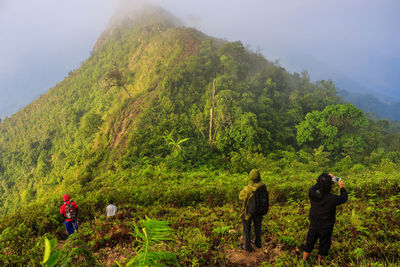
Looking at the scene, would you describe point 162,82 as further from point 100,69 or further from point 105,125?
point 100,69

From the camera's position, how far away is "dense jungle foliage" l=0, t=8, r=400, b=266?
5199 millimetres

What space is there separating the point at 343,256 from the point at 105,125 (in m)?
23.9

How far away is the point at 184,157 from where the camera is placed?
16.4 m

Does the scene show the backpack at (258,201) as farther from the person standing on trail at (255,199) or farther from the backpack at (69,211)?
the backpack at (69,211)

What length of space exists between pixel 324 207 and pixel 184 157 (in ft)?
43.7

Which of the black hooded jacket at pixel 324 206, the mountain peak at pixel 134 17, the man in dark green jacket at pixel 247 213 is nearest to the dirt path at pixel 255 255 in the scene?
the man in dark green jacket at pixel 247 213

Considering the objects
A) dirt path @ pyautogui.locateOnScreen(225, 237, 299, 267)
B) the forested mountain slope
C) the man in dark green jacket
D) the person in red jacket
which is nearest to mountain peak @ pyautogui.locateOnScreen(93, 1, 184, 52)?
the forested mountain slope

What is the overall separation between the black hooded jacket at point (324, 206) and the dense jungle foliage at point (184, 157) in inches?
40.4

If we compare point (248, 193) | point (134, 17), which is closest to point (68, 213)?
point (248, 193)

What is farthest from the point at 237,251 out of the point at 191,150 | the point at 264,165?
the point at 191,150

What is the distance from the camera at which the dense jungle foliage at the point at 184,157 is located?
5199 mm

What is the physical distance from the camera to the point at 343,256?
4.19 metres

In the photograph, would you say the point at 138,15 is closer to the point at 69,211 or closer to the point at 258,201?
the point at 69,211

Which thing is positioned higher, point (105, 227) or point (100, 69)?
point (100, 69)
